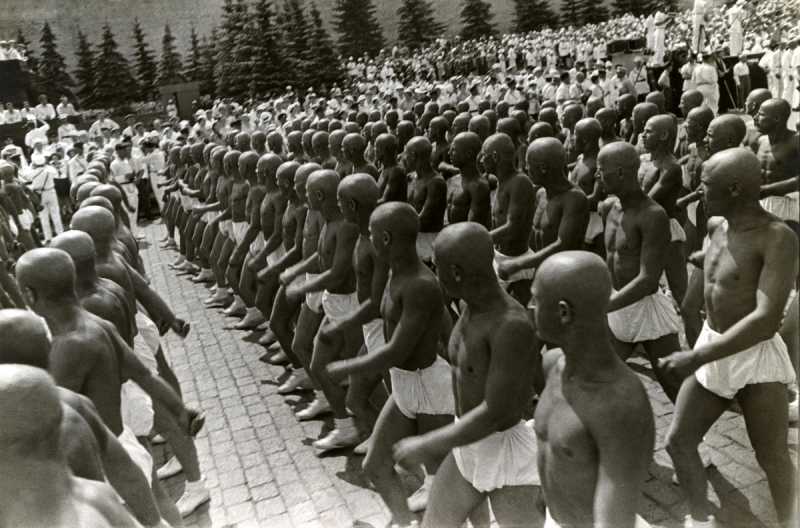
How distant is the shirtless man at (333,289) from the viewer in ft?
19.5

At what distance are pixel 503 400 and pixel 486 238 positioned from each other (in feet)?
2.40

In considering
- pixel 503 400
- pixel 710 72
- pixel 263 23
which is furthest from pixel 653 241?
pixel 263 23

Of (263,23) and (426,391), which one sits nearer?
(426,391)

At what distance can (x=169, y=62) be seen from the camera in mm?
39688

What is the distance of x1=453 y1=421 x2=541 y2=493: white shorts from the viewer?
3467 mm

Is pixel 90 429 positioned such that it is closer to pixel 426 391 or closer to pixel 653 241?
pixel 426 391

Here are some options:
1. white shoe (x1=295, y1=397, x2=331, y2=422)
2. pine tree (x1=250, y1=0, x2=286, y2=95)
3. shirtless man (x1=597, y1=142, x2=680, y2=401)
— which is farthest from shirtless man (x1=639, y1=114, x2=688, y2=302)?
pine tree (x1=250, y1=0, x2=286, y2=95)

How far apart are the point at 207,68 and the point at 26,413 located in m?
40.4

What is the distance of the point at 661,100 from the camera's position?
1018 centimetres

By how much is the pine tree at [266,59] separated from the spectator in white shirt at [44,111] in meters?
9.55

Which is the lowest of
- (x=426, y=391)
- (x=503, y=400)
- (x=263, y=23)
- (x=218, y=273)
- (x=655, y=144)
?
(x=218, y=273)

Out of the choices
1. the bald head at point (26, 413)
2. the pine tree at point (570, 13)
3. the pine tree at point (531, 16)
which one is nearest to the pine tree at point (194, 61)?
the pine tree at point (531, 16)

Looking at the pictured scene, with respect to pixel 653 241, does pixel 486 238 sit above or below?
above

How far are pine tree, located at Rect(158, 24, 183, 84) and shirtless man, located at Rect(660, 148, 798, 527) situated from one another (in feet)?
124
